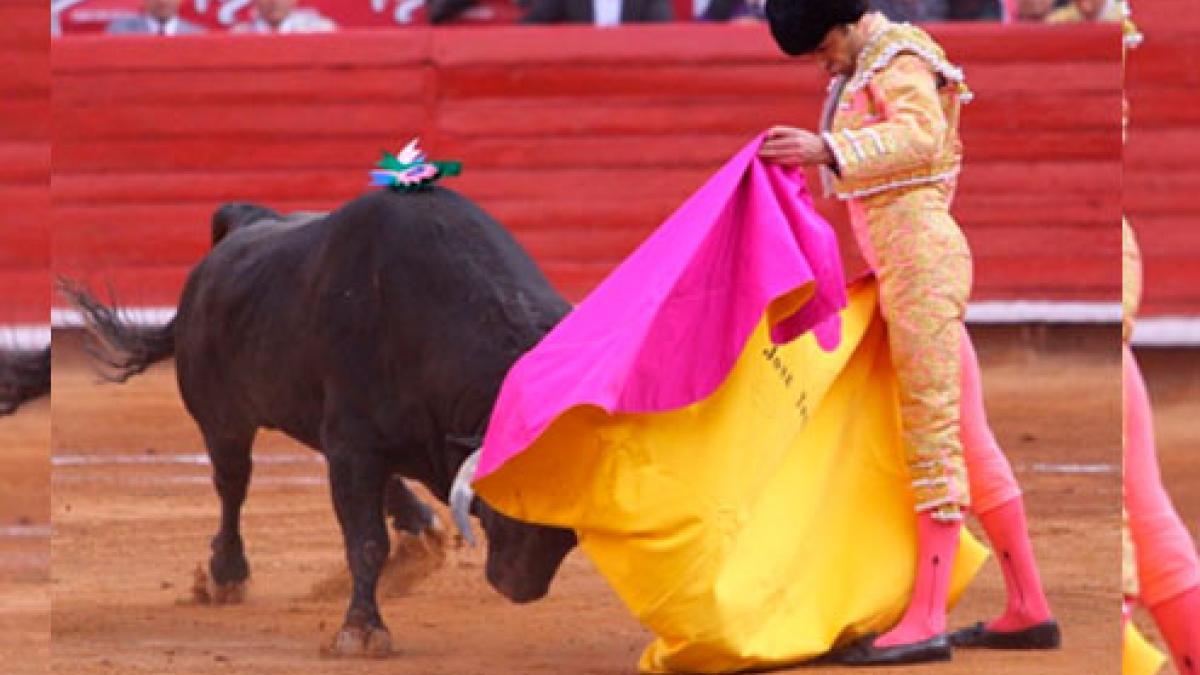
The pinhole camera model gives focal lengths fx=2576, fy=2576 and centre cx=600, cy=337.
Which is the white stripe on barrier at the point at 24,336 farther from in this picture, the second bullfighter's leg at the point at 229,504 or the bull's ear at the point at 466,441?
the second bullfighter's leg at the point at 229,504

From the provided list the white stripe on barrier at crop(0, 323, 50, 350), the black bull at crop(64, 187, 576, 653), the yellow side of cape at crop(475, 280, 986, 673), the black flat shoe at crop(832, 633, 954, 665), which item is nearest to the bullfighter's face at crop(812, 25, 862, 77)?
the yellow side of cape at crop(475, 280, 986, 673)

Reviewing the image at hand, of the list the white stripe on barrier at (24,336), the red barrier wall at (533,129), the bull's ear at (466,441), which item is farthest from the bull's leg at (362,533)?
the red barrier wall at (533,129)

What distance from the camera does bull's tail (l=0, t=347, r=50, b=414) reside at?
3.59m

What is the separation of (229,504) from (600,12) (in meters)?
3.78

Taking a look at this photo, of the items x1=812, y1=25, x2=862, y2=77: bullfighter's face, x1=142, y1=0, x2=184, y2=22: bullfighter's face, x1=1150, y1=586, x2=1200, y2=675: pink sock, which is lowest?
x1=142, y1=0, x2=184, y2=22: bullfighter's face

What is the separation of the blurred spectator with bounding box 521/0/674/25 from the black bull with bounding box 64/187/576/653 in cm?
377

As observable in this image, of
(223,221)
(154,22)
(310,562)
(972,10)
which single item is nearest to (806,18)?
(223,221)

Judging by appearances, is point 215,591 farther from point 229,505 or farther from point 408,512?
point 408,512

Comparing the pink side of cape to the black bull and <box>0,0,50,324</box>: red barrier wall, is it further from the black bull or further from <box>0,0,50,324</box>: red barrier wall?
<box>0,0,50,324</box>: red barrier wall

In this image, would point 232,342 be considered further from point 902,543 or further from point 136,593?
point 902,543

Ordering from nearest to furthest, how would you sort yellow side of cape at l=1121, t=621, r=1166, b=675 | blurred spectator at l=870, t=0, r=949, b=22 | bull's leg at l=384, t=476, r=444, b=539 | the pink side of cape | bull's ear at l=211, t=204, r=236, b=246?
yellow side of cape at l=1121, t=621, r=1166, b=675, the pink side of cape, bull's leg at l=384, t=476, r=444, b=539, bull's ear at l=211, t=204, r=236, b=246, blurred spectator at l=870, t=0, r=949, b=22

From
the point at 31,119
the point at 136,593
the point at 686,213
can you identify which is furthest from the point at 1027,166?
the point at 31,119

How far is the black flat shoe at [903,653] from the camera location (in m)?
4.33

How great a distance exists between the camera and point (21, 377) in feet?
12.0
